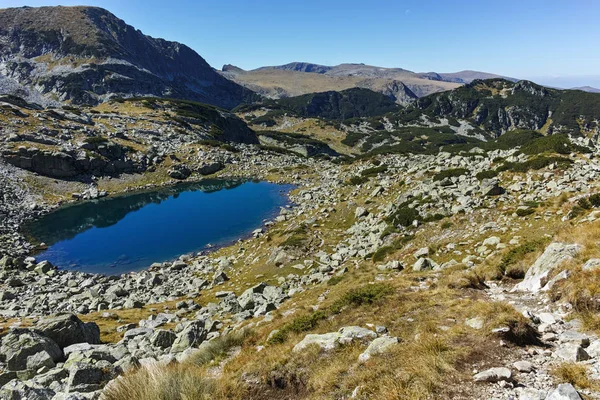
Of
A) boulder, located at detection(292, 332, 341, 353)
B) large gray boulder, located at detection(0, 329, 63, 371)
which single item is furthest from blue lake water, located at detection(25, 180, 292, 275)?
boulder, located at detection(292, 332, 341, 353)

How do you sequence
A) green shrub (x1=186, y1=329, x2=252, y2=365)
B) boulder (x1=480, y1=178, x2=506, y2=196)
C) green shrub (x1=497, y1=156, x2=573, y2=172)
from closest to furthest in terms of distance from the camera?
green shrub (x1=186, y1=329, x2=252, y2=365) < boulder (x1=480, y1=178, x2=506, y2=196) < green shrub (x1=497, y1=156, x2=573, y2=172)

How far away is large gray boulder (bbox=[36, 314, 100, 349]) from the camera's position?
516 inches

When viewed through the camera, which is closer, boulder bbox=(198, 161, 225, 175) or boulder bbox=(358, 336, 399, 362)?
boulder bbox=(358, 336, 399, 362)

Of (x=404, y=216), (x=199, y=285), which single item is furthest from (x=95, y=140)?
(x=404, y=216)

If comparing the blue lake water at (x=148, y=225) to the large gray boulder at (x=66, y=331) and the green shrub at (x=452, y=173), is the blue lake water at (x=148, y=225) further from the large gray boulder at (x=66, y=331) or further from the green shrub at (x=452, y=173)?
the green shrub at (x=452, y=173)

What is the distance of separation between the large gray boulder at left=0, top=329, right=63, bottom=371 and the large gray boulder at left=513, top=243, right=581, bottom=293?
16.9 m

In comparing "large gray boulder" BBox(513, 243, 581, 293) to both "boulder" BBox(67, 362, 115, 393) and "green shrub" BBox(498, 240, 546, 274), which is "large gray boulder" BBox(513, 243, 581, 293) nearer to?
"green shrub" BBox(498, 240, 546, 274)

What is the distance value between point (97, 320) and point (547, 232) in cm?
2600

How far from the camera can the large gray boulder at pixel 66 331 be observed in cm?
1310

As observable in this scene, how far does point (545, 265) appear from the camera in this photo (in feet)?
36.1

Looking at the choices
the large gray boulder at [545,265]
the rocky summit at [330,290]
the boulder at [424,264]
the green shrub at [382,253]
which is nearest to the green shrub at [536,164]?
the rocky summit at [330,290]

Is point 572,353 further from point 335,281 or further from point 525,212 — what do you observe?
point 525,212

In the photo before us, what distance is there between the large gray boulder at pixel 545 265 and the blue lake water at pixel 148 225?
34.0 metres

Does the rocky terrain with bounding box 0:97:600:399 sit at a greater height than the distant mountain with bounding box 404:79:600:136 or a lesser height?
lesser
